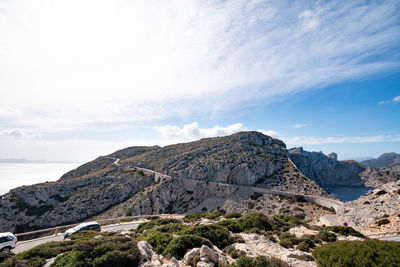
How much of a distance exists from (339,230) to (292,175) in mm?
49343

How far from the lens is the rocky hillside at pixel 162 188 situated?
192 feet

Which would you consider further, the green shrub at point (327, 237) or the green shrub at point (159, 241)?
the green shrub at point (327, 237)

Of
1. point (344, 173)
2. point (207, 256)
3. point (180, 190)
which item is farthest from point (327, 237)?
point (344, 173)

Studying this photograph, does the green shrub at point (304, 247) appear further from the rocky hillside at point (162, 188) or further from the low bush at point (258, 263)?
the rocky hillside at point (162, 188)

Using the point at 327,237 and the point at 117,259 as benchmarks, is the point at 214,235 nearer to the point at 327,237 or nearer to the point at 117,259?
the point at 117,259

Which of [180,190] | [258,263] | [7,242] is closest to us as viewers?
[258,263]

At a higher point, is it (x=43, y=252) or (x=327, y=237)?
(x=43, y=252)

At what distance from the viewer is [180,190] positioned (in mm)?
→ 64625

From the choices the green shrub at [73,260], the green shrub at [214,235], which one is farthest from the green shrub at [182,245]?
the green shrub at [73,260]

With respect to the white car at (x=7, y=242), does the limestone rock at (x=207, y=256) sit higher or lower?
higher

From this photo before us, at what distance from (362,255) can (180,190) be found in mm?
60333

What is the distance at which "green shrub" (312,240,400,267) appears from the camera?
7383 millimetres

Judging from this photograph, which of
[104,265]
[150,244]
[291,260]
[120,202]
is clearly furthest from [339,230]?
[120,202]

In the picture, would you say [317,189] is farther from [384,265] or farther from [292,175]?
[384,265]
